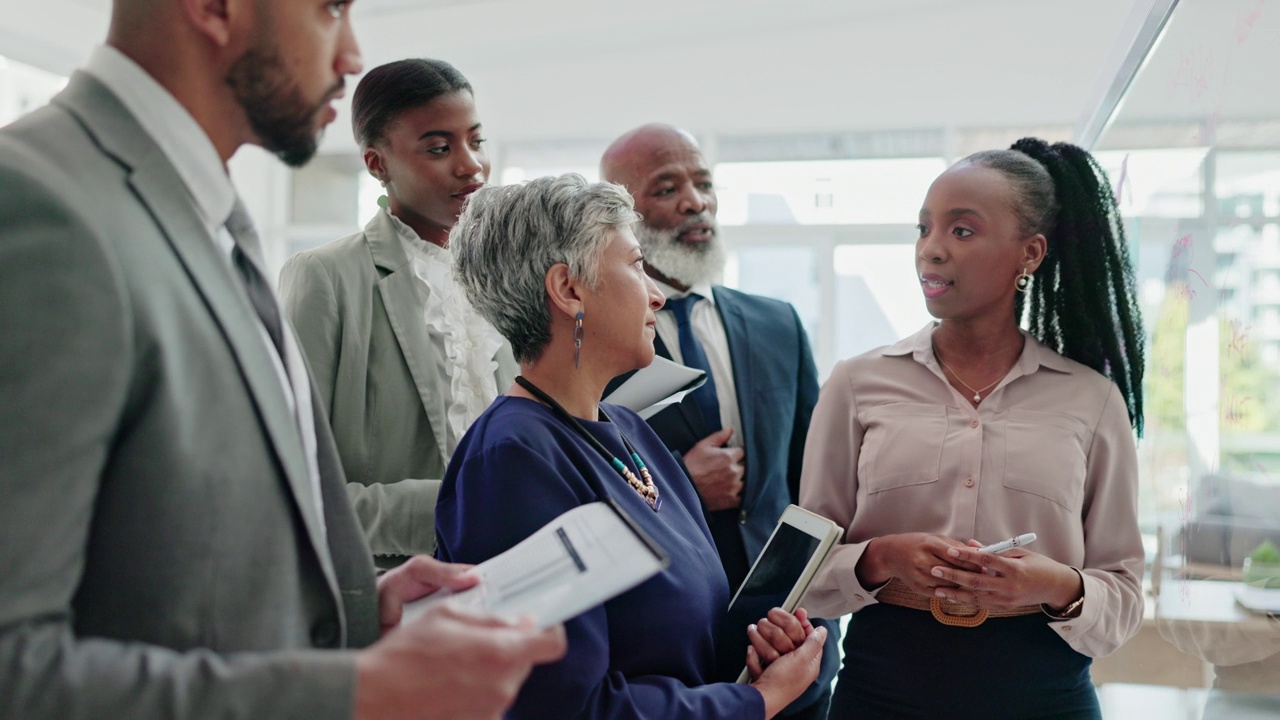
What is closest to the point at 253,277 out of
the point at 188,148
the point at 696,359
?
the point at 188,148

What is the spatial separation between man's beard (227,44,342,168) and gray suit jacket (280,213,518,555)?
965 mm

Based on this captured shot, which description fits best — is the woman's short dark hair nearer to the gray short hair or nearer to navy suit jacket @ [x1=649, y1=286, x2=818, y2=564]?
the gray short hair

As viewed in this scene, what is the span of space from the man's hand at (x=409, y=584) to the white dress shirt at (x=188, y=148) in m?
0.18

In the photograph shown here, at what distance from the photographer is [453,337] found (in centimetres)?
209

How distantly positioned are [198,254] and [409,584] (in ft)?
1.53

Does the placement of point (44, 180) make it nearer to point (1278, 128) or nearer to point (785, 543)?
point (785, 543)

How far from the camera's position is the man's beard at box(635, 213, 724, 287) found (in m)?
2.62

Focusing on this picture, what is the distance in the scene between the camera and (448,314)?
6.91ft

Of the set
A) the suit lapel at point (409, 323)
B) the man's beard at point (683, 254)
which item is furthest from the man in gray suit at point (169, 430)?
the man's beard at point (683, 254)

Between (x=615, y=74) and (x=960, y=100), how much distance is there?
276 cm

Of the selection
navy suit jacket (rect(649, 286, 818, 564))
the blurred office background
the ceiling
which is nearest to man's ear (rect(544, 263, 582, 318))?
navy suit jacket (rect(649, 286, 818, 564))

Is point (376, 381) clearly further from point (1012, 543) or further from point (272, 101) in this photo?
point (1012, 543)

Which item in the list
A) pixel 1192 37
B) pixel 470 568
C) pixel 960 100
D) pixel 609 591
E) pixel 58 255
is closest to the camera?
pixel 58 255

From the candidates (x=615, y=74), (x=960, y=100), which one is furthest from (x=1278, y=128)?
(x=615, y=74)
